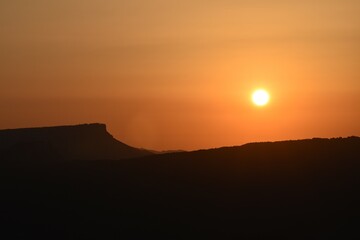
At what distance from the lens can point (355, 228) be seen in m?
33.2

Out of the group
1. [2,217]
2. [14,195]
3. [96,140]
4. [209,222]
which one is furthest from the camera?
[96,140]

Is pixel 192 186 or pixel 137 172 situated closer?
pixel 192 186

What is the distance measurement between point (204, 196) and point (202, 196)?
10 centimetres

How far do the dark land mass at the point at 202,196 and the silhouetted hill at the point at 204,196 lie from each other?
5 centimetres

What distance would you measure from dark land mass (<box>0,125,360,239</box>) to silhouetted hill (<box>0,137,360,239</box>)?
0.05 m

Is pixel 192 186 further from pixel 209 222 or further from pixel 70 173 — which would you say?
pixel 70 173

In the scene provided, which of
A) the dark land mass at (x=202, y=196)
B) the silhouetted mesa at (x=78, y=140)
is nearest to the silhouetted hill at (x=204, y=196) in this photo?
the dark land mass at (x=202, y=196)

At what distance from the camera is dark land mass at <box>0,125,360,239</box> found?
3475 cm

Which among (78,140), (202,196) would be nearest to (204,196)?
(202,196)

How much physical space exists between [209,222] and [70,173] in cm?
1073

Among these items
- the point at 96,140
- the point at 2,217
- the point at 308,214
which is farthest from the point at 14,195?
the point at 96,140

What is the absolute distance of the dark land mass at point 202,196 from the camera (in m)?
34.8

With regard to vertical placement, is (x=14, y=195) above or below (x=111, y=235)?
above

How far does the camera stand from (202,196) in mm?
37844
